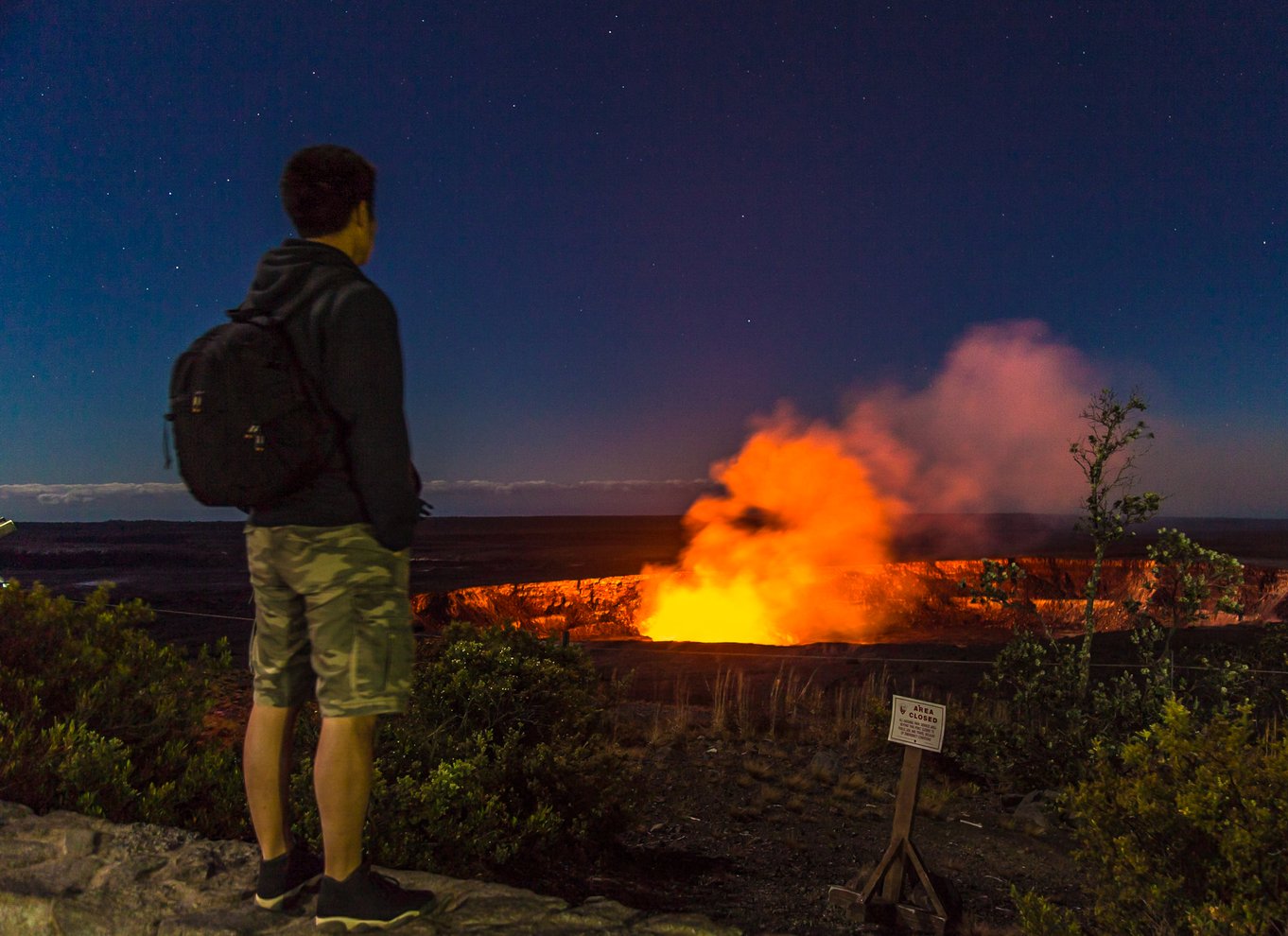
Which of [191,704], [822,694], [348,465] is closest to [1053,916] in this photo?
[348,465]

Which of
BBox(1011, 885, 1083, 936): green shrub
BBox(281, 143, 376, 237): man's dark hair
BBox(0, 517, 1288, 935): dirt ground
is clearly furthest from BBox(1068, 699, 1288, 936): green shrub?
BBox(281, 143, 376, 237): man's dark hair

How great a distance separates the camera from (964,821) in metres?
5.82

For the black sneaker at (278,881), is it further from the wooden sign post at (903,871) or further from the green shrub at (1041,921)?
the wooden sign post at (903,871)

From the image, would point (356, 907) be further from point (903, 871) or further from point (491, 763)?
point (903, 871)

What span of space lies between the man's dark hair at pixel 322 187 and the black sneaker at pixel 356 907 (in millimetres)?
1771

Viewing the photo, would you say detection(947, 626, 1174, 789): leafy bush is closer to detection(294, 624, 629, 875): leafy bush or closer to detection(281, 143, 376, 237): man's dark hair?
detection(294, 624, 629, 875): leafy bush

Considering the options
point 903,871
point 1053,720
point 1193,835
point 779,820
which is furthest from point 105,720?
point 1053,720

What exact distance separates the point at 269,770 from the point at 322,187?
1.64 m

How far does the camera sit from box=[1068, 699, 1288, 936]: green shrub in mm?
2646

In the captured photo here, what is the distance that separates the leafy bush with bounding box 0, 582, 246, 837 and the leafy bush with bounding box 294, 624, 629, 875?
1.45 ft

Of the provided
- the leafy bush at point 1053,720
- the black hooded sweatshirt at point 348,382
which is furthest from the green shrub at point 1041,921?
the leafy bush at point 1053,720

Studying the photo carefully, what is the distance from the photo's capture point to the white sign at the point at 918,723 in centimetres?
394

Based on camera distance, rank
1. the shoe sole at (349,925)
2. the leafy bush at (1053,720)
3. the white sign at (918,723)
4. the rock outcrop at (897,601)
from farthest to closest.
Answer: the rock outcrop at (897,601) → the leafy bush at (1053,720) → the white sign at (918,723) → the shoe sole at (349,925)

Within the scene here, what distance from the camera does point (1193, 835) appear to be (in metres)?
2.95
